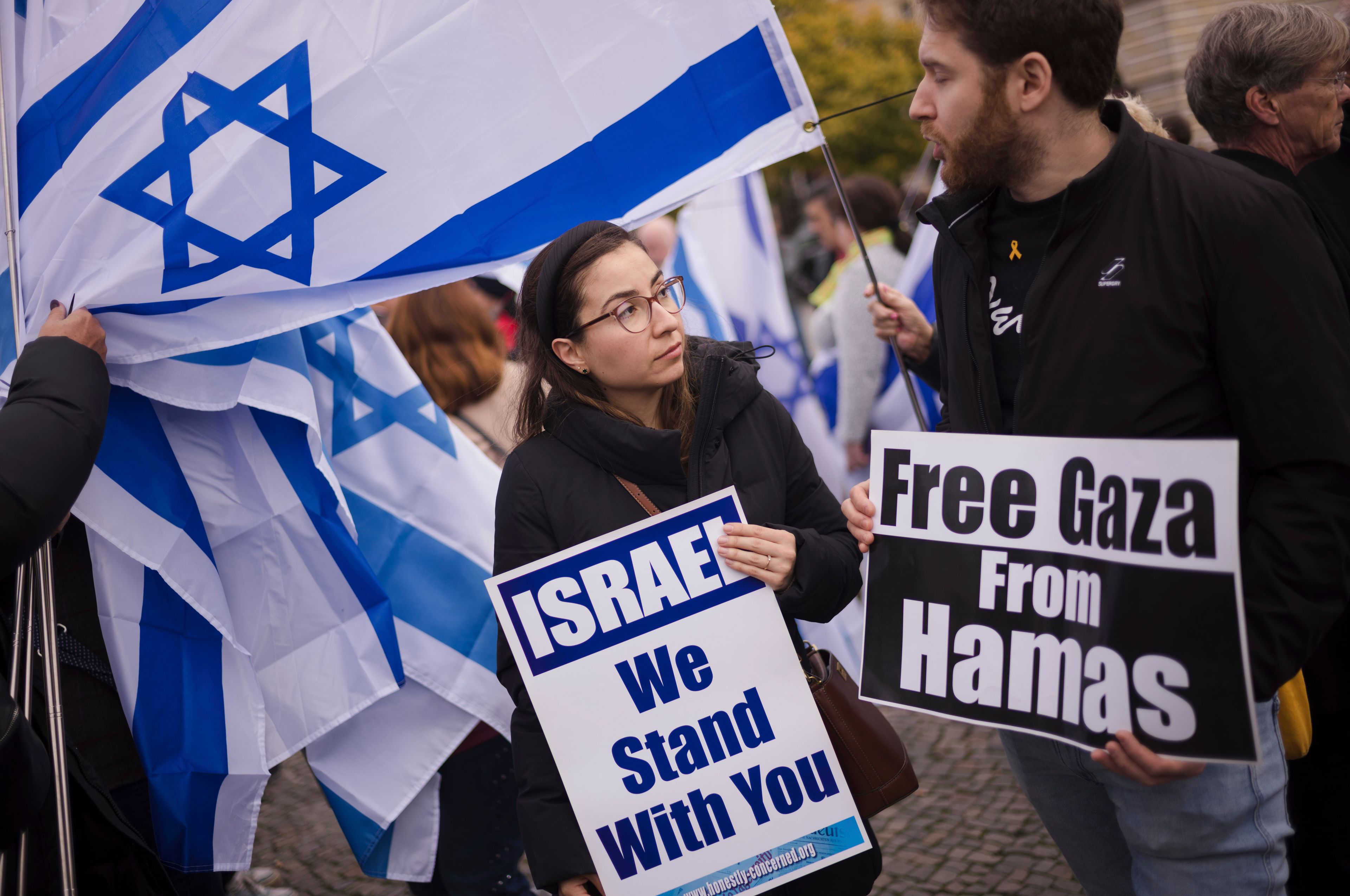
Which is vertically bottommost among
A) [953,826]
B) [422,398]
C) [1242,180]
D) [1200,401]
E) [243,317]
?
[953,826]

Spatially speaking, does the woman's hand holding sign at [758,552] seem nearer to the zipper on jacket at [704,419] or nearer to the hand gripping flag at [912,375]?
the zipper on jacket at [704,419]

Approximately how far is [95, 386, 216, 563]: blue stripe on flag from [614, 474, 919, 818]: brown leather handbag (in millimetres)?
1214

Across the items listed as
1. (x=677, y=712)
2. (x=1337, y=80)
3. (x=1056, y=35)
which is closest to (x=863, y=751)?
(x=677, y=712)

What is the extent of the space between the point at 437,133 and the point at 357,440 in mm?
898

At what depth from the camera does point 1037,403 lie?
1.70m

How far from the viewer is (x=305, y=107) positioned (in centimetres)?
240

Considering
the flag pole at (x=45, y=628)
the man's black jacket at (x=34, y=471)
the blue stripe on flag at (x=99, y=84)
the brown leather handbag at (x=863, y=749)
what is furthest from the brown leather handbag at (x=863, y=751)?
the blue stripe on flag at (x=99, y=84)

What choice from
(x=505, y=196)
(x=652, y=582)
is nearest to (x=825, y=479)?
(x=505, y=196)

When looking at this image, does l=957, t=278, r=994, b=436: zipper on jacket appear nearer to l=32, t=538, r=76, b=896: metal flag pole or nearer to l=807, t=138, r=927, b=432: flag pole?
l=807, t=138, r=927, b=432: flag pole

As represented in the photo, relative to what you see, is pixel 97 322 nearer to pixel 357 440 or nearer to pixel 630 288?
pixel 357 440

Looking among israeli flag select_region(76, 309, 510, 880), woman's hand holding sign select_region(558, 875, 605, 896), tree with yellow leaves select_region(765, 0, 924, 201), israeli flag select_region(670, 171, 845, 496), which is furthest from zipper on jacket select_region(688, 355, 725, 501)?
tree with yellow leaves select_region(765, 0, 924, 201)

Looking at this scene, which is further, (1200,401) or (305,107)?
(305,107)

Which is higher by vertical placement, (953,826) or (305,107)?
(305,107)

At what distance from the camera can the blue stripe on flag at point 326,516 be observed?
2.62m
